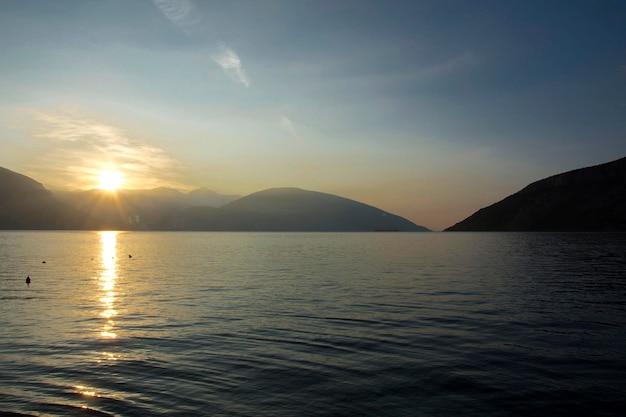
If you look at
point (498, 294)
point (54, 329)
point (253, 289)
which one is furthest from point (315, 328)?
point (498, 294)

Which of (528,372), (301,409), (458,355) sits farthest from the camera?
(458,355)

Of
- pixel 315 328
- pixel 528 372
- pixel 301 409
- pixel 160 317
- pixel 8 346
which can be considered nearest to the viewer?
pixel 301 409

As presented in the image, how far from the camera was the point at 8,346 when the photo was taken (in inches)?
995

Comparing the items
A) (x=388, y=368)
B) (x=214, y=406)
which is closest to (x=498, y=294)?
(x=388, y=368)

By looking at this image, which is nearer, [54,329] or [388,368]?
[388,368]

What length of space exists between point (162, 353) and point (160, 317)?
11024 millimetres

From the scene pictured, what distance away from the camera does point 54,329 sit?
2984 cm

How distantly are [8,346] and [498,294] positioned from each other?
4184cm

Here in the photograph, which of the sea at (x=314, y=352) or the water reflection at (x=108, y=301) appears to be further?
the water reflection at (x=108, y=301)

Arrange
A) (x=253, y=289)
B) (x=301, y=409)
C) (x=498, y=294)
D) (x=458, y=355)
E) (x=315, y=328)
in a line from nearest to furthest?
1. (x=301, y=409)
2. (x=458, y=355)
3. (x=315, y=328)
4. (x=498, y=294)
5. (x=253, y=289)

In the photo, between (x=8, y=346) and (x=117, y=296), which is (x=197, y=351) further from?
(x=117, y=296)

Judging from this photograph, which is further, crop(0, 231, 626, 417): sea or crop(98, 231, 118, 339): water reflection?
crop(98, 231, 118, 339): water reflection

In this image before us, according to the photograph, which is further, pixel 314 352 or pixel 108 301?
pixel 108 301

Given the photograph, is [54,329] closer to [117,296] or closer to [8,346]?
[8,346]
